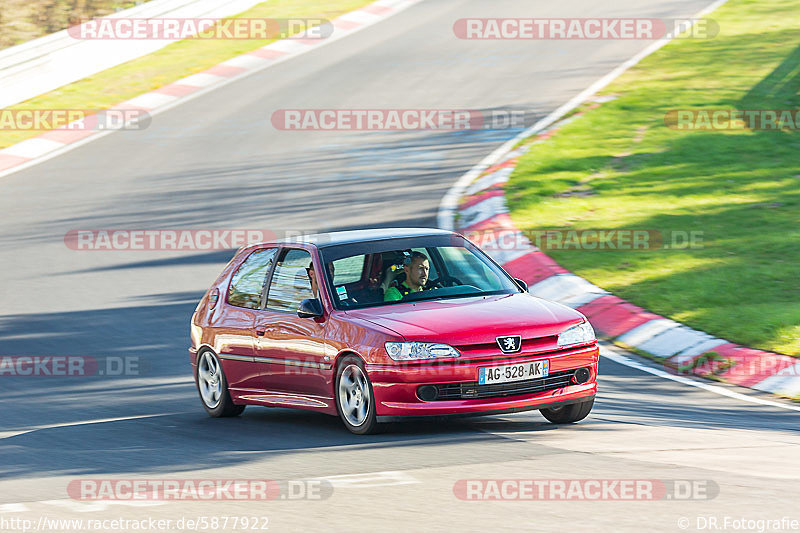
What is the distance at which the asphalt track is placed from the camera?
6824mm

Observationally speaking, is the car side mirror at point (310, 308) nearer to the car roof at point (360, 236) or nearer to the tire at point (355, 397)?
the tire at point (355, 397)

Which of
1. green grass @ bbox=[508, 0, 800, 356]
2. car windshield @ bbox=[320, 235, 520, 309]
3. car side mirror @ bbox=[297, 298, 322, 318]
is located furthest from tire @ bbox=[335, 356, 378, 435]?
green grass @ bbox=[508, 0, 800, 356]

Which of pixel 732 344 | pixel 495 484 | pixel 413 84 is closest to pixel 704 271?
pixel 732 344

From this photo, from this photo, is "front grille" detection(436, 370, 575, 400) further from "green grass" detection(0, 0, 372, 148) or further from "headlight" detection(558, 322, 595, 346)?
"green grass" detection(0, 0, 372, 148)

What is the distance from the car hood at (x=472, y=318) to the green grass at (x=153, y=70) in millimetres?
16863

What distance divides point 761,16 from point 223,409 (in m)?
24.1

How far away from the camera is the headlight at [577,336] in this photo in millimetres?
8641

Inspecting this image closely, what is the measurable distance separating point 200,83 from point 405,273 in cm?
1979

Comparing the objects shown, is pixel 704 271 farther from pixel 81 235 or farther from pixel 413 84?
pixel 413 84

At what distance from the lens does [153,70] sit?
29.7 meters

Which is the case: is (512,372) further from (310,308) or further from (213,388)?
(213,388)

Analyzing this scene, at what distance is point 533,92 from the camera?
82.0 feet

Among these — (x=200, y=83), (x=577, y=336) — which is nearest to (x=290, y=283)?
(x=577, y=336)

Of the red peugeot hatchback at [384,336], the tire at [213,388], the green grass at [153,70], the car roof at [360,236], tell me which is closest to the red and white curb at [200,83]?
the green grass at [153,70]
